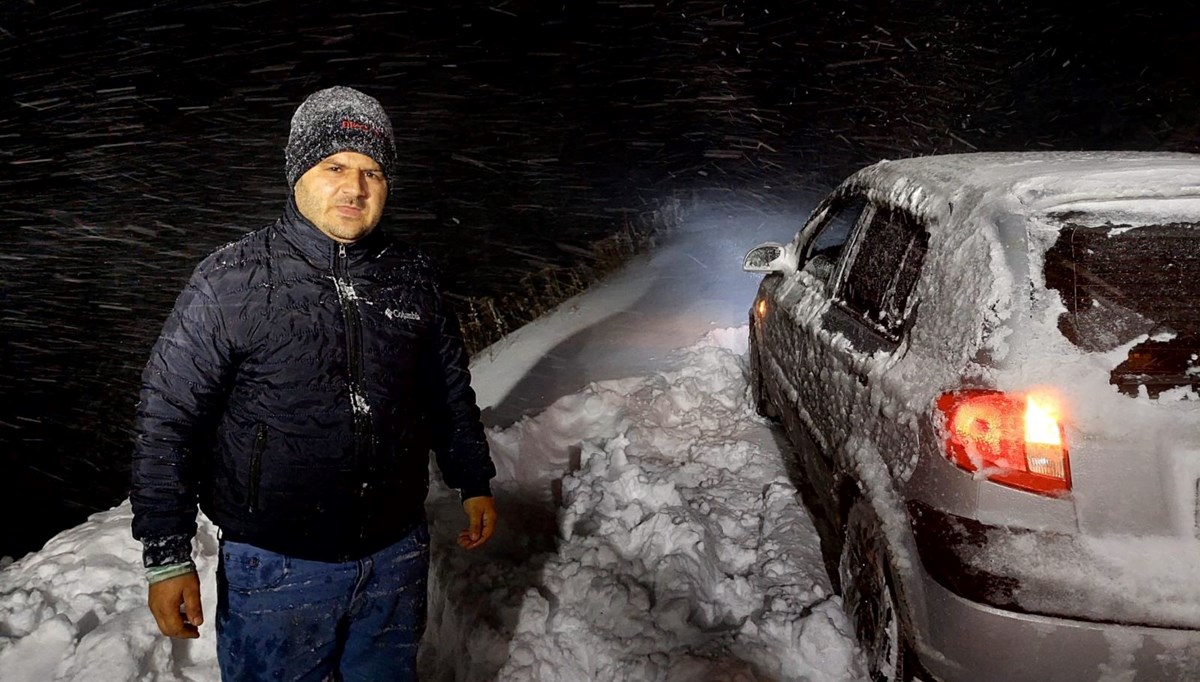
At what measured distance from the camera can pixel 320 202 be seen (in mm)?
1964

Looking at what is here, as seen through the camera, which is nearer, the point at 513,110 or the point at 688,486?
the point at 688,486

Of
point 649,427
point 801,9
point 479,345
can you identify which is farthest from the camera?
point 801,9

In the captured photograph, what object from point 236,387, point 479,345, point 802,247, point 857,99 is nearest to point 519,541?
point 236,387

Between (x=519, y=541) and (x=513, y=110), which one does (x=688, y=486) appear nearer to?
(x=519, y=541)

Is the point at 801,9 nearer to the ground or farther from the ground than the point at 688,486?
farther from the ground

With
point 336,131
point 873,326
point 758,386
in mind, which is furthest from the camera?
point 758,386

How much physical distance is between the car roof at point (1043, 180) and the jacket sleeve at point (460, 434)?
1.82 m

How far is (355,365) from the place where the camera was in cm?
195

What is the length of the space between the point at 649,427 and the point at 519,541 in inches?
73.7

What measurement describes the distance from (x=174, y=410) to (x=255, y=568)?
0.48 m

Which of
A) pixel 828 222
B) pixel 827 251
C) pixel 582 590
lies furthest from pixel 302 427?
pixel 827 251

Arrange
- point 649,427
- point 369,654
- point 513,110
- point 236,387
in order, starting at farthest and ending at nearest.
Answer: point 513,110, point 649,427, point 369,654, point 236,387

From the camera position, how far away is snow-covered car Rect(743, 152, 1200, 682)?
1.84 metres

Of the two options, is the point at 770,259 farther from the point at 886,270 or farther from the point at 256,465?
the point at 256,465
